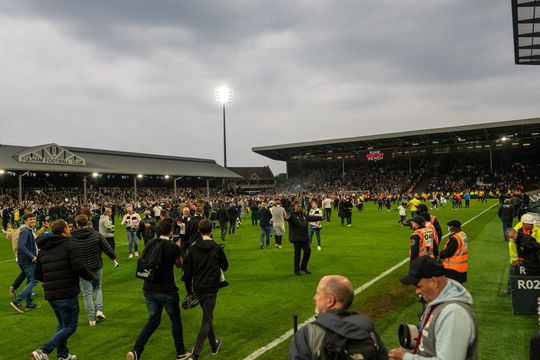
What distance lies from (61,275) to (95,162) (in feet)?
158

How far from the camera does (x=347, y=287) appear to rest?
2.39 meters

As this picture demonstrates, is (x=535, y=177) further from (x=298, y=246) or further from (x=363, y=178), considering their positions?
(x=298, y=246)

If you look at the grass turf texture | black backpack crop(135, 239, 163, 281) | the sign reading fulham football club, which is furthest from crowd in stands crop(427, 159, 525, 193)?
black backpack crop(135, 239, 163, 281)

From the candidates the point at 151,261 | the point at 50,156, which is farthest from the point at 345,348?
the point at 50,156

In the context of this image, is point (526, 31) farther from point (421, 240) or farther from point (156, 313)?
point (156, 313)

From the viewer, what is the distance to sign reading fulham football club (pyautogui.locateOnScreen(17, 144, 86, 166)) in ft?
135

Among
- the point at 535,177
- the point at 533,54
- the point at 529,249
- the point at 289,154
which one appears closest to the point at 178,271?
the point at 529,249

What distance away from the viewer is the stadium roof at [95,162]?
4103 cm

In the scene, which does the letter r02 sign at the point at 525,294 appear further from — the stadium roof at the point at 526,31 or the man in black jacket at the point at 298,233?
the stadium roof at the point at 526,31

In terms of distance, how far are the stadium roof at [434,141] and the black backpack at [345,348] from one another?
5235 centimetres

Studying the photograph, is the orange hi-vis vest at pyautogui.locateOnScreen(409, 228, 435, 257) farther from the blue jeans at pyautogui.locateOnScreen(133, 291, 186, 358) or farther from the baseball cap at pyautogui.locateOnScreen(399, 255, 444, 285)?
the baseball cap at pyautogui.locateOnScreen(399, 255, 444, 285)

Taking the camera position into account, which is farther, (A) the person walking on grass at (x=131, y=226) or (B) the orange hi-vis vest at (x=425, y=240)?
(A) the person walking on grass at (x=131, y=226)

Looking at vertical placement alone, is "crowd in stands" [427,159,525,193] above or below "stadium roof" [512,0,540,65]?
below

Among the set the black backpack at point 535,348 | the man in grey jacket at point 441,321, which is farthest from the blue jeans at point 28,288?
the black backpack at point 535,348
